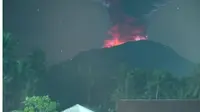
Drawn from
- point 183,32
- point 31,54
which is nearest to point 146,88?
point 183,32

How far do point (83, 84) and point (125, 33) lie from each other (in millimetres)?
426

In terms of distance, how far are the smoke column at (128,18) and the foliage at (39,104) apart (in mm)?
501

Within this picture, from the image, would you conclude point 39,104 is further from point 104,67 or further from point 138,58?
point 138,58

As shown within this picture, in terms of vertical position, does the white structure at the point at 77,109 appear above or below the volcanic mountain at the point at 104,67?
below

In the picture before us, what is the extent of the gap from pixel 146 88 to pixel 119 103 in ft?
0.65

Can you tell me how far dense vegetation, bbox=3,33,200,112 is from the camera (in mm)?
2023

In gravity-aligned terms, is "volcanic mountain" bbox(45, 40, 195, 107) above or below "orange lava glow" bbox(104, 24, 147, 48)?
below

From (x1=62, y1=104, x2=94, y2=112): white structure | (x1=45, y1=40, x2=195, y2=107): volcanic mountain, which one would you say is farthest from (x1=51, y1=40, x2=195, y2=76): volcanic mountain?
(x1=62, y1=104, x2=94, y2=112): white structure

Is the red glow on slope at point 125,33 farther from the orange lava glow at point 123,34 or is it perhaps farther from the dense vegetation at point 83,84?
the dense vegetation at point 83,84

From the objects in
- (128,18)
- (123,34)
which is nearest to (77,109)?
(123,34)

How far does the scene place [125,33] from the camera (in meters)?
2.10

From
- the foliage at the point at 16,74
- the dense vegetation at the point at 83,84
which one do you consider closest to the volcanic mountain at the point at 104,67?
the dense vegetation at the point at 83,84

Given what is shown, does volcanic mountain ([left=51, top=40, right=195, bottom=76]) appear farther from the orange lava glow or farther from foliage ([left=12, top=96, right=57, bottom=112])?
foliage ([left=12, top=96, right=57, bottom=112])

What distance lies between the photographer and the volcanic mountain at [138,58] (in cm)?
207
